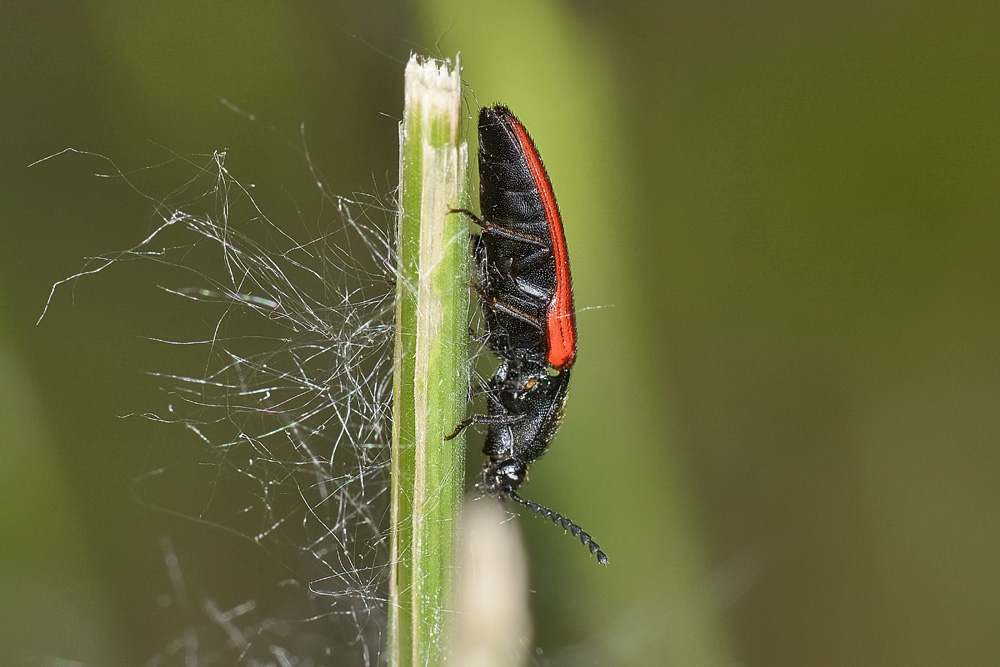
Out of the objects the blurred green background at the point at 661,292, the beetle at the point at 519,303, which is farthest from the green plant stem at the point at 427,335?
the blurred green background at the point at 661,292

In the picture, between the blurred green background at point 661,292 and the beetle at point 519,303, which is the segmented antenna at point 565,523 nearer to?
the beetle at point 519,303

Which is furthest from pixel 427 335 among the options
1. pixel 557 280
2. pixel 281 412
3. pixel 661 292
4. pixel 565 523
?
pixel 661 292

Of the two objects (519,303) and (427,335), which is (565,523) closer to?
(519,303)

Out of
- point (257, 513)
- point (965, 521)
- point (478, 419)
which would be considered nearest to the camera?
point (478, 419)

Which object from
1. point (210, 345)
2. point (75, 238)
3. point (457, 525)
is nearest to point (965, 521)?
point (457, 525)

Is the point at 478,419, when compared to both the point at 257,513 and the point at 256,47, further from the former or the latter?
the point at 256,47

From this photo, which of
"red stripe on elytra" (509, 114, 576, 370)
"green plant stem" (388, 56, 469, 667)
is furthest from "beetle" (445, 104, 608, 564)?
"green plant stem" (388, 56, 469, 667)
